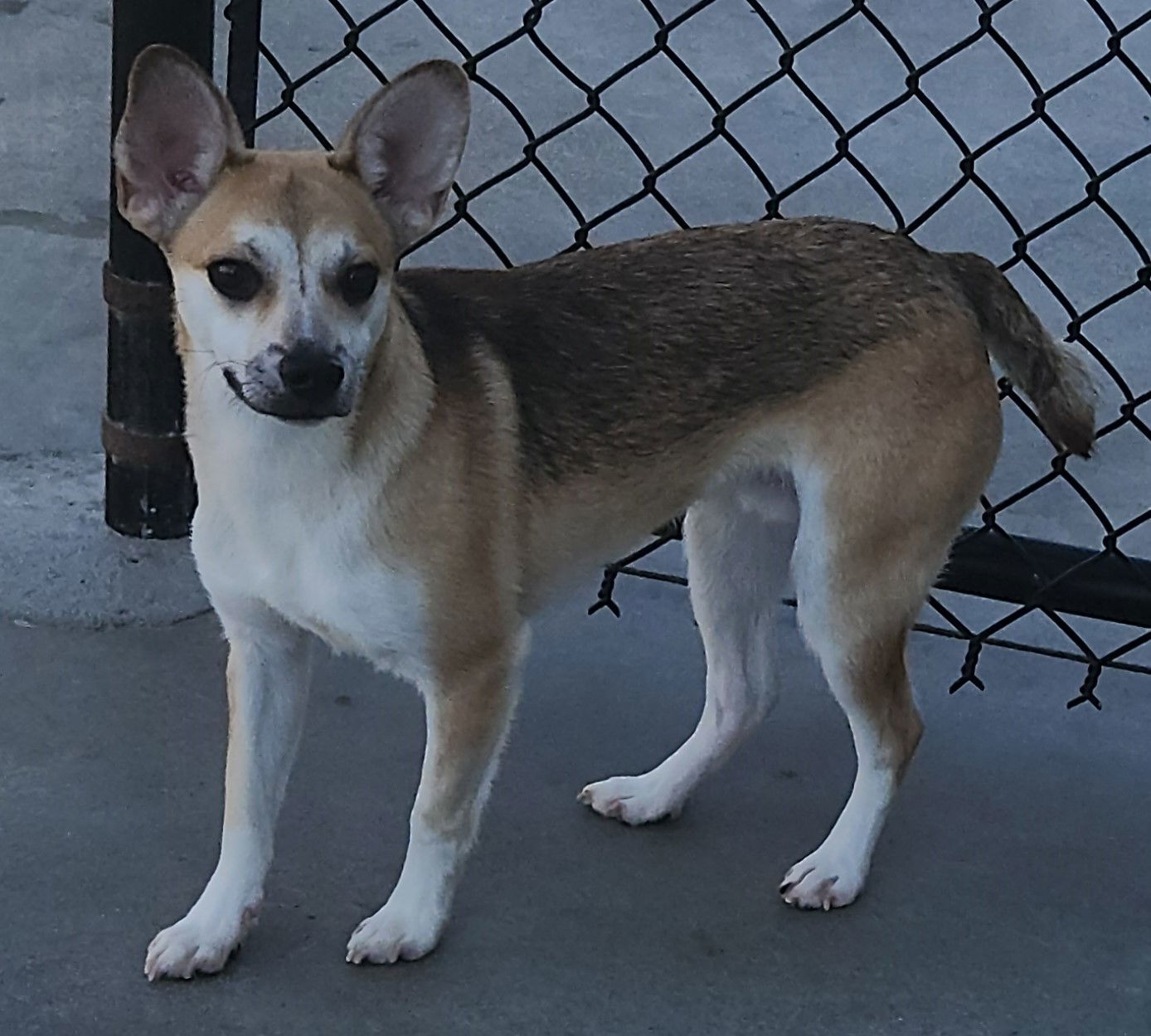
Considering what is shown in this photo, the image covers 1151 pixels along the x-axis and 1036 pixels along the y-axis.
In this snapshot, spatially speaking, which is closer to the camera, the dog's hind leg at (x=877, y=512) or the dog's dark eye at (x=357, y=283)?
the dog's dark eye at (x=357, y=283)

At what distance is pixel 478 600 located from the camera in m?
2.45

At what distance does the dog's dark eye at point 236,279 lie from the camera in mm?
2223

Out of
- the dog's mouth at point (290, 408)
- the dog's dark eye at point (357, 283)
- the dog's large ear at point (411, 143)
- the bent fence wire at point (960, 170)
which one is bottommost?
the bent fence wire at point (960, 170)

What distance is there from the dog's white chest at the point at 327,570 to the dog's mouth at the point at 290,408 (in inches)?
7.2

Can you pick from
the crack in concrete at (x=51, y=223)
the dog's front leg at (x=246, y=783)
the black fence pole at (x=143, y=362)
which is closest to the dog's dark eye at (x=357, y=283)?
the dog's front leg at (x=246, y=783)

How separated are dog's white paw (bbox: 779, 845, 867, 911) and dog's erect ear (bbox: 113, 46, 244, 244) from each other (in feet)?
4.20

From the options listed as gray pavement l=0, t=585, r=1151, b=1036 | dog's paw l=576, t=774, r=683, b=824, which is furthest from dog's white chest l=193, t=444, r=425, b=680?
dog's paw l=576, t=774, r=683, b=824

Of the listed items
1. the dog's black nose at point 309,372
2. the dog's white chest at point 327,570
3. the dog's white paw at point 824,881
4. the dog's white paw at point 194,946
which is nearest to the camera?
the dog's black nose at point 309,372

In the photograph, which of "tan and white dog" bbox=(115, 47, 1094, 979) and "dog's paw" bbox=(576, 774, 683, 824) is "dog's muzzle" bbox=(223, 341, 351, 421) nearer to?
"tan and white dog" bbox=(115, 47, 1094, 979)

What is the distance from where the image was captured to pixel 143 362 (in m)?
3.39

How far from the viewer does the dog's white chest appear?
2.38m

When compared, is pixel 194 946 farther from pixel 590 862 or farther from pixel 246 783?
pixel 590 862

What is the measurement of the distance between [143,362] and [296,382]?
1312mm

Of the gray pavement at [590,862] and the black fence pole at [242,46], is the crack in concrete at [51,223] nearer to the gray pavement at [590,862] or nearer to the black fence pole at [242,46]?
the black fence pole at [242,46]
